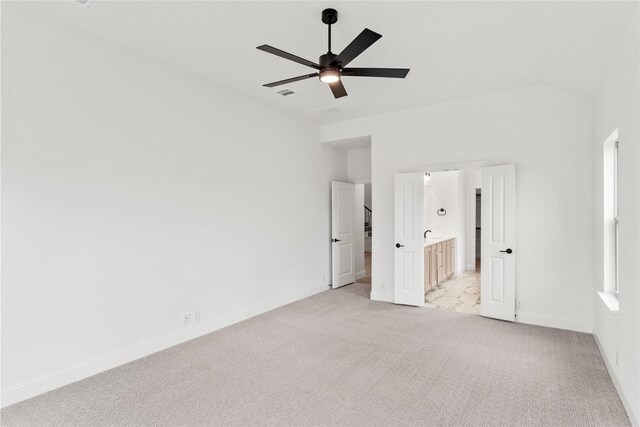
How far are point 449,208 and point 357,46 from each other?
20.4 feet

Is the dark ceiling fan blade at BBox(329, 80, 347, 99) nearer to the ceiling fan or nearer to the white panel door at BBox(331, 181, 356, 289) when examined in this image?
the ceiling fan

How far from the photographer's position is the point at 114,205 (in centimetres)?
333

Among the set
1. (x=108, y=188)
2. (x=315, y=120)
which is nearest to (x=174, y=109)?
(x=108, y=188)

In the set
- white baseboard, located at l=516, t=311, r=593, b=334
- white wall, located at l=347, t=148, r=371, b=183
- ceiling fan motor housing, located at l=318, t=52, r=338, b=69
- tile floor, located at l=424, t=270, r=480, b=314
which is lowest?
tile floor, located at l=424, t=270, r=480, b=314

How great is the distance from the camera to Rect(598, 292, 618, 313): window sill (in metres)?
3.08

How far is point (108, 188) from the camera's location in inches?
130

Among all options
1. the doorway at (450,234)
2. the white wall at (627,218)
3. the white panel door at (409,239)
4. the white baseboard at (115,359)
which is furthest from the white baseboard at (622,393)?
the white baseboard at (115,359)

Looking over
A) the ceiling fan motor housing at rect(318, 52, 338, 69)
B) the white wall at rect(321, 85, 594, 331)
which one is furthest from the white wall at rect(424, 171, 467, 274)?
the ceiling fan motor housing at rect(318, 52, 338, 69)

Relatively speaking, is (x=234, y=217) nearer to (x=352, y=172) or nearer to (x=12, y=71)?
(x=12, y=71)

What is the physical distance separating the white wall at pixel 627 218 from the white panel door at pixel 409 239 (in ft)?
7.58

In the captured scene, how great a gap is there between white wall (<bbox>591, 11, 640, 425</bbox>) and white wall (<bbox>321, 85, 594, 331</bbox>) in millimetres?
891

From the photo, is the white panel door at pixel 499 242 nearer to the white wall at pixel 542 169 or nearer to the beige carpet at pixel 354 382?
the white wall at pixel 542 169

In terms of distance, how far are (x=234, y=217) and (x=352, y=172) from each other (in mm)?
3227

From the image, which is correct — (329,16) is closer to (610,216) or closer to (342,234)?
(610,216)
